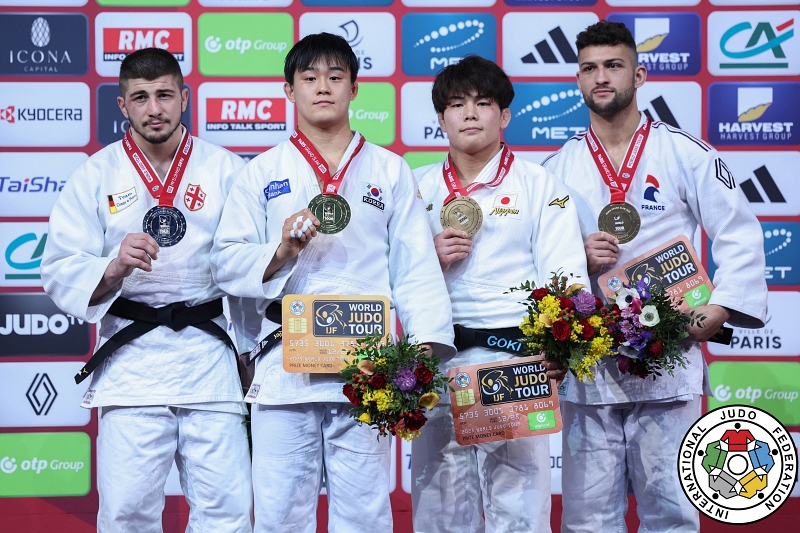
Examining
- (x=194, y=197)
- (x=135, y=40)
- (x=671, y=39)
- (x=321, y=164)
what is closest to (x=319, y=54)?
(x=321, y=164)

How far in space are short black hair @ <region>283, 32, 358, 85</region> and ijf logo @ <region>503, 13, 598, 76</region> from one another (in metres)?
1.68

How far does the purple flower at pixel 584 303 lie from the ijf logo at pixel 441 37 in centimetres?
208

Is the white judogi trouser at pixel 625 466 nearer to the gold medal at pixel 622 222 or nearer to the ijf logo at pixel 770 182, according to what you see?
the gold medal at pixel 622 222

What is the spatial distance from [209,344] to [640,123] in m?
2.00

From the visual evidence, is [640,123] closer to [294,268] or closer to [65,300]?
[294,268]

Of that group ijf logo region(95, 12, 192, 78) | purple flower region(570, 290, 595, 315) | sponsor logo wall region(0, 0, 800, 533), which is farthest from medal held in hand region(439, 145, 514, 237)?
ijf logo region(95, 12, 192, 78)

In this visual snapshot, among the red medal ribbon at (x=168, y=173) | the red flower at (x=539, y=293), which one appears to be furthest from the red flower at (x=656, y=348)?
the red medal ribbon at (x=168, y=173)

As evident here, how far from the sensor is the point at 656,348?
2.99m

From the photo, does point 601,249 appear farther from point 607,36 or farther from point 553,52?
point 553,52

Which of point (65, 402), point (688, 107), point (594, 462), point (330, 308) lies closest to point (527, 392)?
point (594, 462)

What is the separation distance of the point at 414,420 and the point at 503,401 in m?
0.52

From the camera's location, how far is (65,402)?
4496 millimetres

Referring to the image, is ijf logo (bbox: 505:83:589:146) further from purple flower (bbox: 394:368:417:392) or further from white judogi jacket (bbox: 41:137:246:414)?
purple flower (bbox: 394:368:417:392)

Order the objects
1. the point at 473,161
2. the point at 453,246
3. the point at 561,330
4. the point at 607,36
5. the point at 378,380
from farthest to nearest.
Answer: the point at 607,36 → the point at 473,161 → the point at 453,246 → the point at 561,330 → the point at 378,380
